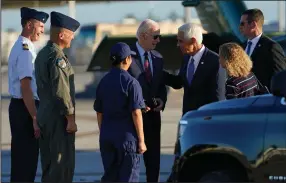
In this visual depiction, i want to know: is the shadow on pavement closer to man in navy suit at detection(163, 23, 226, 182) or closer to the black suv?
man in navy suit at detection(163, 23, 226, 182)

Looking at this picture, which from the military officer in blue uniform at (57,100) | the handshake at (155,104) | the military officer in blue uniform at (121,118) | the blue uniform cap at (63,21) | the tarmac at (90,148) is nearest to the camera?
the military officer in blue uniform at (121,118)

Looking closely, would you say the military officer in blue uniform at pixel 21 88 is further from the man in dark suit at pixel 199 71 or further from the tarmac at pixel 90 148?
the tarmac at pixel 90 148

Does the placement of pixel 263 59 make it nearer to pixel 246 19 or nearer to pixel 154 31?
pixel 246 19

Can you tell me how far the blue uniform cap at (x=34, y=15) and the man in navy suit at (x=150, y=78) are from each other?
930 millimetres

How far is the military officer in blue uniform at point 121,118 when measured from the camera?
7.38 metres

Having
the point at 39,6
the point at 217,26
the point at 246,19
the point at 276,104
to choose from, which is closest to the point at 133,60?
the point at 246,19

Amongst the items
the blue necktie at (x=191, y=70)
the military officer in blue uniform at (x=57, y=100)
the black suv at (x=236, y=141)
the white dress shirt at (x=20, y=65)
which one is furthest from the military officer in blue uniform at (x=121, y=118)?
the blue necktie at (x=191, y=70)

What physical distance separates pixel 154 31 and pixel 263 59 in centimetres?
107

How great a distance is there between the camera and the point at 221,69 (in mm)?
8336

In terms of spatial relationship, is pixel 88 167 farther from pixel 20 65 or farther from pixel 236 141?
pixel 236 141

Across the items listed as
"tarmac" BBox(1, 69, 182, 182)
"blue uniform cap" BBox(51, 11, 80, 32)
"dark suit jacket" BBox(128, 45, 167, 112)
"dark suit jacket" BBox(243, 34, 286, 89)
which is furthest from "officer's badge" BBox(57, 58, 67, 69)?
"tarmac" BBox(1, 69, 182, 182)

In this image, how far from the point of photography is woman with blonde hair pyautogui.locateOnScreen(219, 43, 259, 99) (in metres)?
7.44

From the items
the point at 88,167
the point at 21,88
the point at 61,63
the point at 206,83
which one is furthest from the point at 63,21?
the point at 88,167

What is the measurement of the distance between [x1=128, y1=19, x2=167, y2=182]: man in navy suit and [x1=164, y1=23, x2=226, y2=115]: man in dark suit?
314 mm
